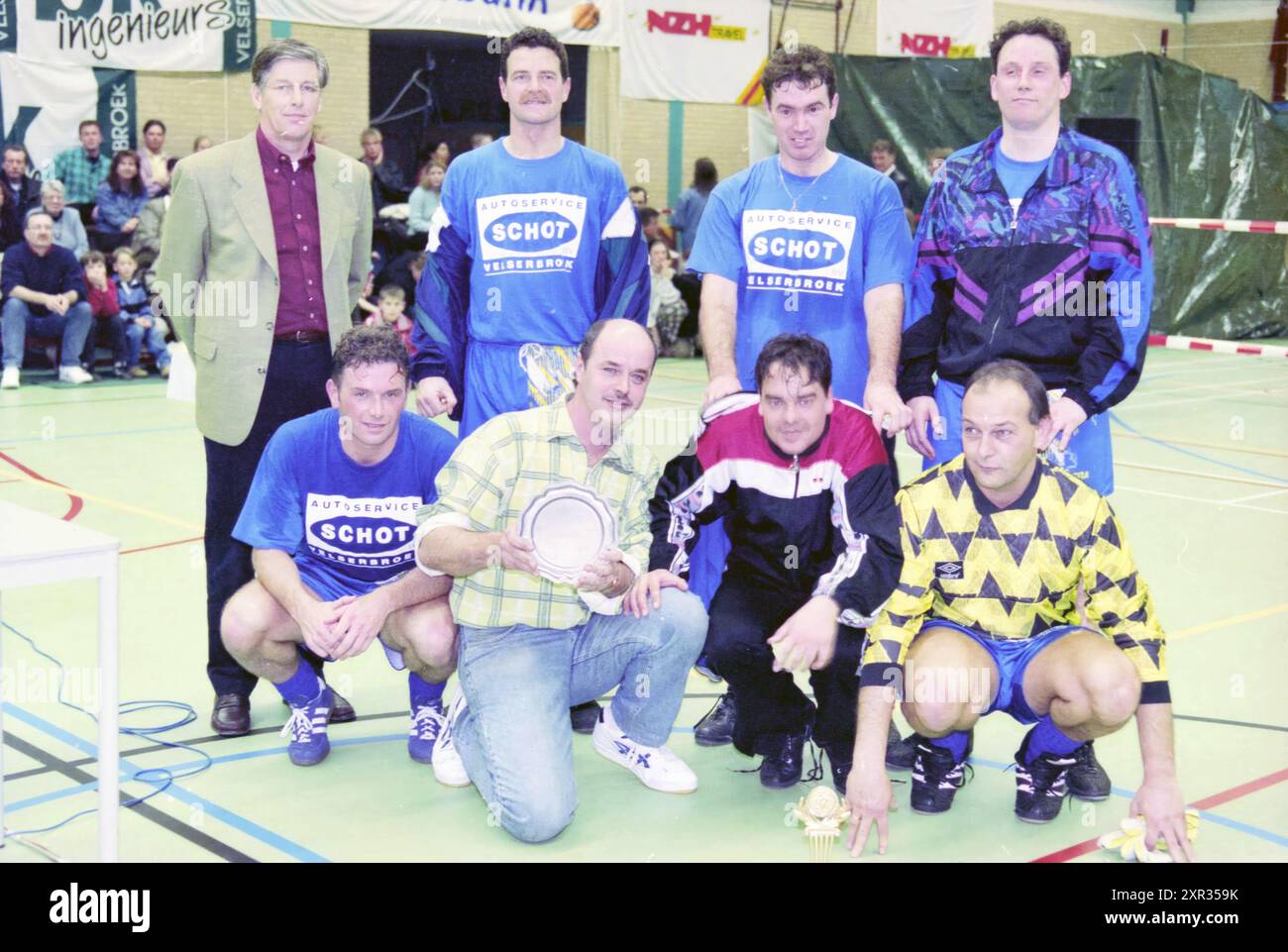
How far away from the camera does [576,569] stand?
11.8ft

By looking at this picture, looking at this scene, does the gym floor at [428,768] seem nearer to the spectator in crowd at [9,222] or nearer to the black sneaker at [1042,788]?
the black sneaker at [1042,788]

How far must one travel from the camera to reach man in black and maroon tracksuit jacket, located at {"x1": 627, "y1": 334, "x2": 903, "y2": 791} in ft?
12.4

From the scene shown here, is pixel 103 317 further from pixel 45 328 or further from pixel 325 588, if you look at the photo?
pixel 325 588

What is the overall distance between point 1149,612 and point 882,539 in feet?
2.23

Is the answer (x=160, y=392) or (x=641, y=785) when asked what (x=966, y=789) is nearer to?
(x=641, y=785)

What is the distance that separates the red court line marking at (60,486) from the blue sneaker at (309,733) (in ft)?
9.42

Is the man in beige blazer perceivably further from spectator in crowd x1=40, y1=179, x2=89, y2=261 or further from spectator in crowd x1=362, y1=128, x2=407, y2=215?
spectator in crowd x1=362, y1=128, x2=407, y2=215

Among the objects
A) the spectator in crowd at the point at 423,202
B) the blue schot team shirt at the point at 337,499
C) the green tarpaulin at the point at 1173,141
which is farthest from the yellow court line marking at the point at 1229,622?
the green tarpaulin at the point at 1173,141

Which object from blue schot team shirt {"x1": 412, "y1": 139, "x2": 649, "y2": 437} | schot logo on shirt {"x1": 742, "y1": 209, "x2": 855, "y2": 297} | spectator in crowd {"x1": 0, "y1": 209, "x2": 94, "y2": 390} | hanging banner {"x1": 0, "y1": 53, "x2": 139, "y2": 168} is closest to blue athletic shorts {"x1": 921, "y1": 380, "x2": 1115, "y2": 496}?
schot logo on shirt {"x1": 742, "y1": 209, "x2": 855, "y2": 297}

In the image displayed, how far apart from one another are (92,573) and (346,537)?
123 cm

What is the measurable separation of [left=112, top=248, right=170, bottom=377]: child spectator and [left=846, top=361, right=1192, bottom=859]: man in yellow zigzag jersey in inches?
371

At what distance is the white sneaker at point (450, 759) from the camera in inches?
154

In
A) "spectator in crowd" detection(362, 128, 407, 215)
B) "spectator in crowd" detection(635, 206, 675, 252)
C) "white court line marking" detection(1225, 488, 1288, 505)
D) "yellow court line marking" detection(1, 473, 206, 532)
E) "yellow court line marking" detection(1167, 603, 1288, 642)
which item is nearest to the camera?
"yellow court line marking" detection(1167, 603, 1288, 642)

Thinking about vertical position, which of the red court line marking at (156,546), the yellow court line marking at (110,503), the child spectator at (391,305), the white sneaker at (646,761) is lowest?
the white sneaker at (646,761)
